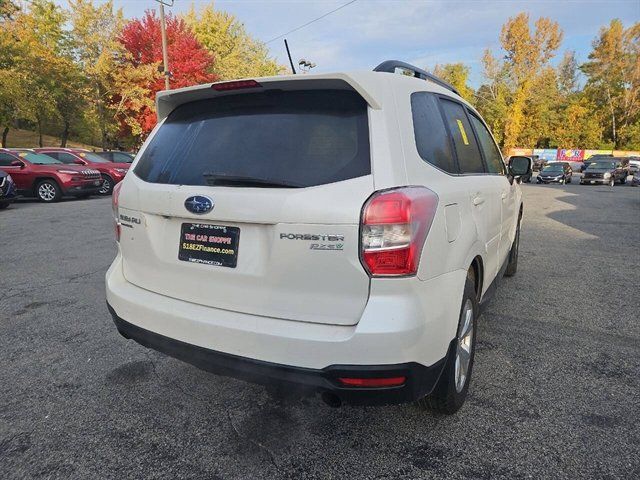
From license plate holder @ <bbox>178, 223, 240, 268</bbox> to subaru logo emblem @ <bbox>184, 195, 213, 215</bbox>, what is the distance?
7 centimetres

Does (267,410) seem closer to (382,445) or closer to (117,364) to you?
(382,445)

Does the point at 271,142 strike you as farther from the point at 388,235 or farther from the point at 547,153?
the point at 547,153

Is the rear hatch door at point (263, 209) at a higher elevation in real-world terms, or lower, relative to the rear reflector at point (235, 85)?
lower

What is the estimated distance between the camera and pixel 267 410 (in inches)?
104

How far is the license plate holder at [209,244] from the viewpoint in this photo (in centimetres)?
208

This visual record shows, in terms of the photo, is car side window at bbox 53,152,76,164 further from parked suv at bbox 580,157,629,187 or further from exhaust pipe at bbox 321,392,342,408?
parked suv at bbox 580,157,629,187

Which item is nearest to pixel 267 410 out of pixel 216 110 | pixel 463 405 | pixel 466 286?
pixel 463 405

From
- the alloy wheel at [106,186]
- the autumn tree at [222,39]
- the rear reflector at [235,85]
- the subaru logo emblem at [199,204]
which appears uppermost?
the autumn tree at [222,39]

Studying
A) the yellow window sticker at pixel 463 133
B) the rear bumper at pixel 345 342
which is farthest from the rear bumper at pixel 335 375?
the yellow window sticker at pixel 463 133

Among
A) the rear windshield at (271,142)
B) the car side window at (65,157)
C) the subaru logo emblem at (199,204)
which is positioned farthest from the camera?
the car side window at (65,157)

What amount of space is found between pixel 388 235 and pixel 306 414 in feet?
4.29

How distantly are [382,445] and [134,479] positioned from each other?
1198mm

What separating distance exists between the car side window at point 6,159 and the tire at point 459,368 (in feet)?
48.8

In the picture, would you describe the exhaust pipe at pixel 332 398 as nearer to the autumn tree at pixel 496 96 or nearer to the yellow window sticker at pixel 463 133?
the yellow window sticker at pixel 463 133
